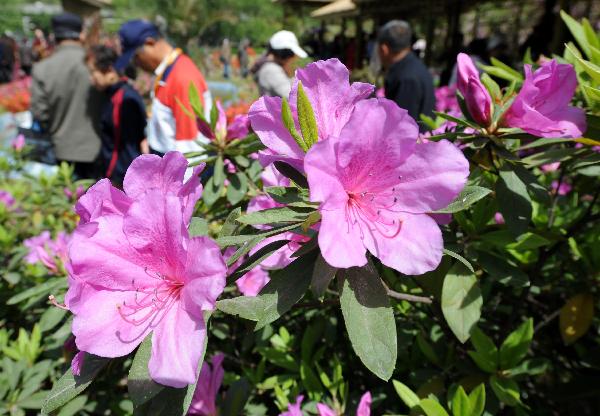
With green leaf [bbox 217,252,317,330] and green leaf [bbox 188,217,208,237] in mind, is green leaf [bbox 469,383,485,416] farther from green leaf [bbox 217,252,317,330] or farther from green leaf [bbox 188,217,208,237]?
green leaf [bbox 188,217,208,237]

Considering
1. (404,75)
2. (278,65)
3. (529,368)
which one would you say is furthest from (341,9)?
(529,368)

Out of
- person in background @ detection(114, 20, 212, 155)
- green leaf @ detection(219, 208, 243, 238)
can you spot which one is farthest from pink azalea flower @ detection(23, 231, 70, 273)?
green leaf @ detection(219, 208, 243, 238)

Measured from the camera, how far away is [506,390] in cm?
106

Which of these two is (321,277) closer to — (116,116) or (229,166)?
(229,166)

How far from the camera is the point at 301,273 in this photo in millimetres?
730

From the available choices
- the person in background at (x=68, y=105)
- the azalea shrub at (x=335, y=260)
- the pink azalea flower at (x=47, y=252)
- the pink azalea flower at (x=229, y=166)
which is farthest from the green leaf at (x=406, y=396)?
the person in background at (x=68, y=105)

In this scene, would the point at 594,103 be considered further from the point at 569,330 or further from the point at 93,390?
the point at 93,390

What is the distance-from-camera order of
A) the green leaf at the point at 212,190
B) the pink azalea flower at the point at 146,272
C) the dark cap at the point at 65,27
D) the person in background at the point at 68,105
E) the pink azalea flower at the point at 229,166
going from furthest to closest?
the dark cap at the point at 65,27
the person in background at the point at 68,105
the pink azalea flower at the point at 229,166
the green leaf at the point at 212,190
the pink azalea flower at the point at 146,272

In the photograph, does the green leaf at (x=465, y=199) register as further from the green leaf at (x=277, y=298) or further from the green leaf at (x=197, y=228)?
the green leaf at (x=197, y=228)

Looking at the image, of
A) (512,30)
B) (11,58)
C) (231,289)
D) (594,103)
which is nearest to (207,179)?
(231,289)

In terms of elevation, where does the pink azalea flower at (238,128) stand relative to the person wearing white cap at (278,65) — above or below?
above

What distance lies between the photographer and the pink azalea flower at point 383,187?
2.09 ft

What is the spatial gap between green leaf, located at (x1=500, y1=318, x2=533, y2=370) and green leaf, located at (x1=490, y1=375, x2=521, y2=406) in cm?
4

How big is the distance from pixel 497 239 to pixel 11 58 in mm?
16241
